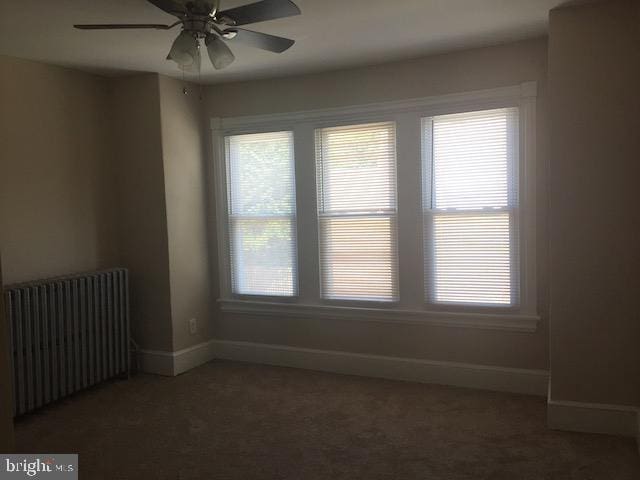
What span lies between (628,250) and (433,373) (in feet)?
5.69

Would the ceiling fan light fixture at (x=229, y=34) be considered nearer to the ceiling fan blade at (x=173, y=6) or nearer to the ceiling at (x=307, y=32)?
the ceiling fan blade at (x=173, y=6)

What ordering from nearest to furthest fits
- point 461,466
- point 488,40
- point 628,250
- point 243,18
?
point 243,18 → point 461,466 → point 628,250 → point 488,40

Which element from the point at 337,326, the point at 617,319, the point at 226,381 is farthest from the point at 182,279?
the point at 617,319

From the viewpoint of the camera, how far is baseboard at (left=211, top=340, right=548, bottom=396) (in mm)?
3949

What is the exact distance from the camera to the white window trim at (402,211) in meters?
3.85

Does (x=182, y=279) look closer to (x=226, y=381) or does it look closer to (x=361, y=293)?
(x=226, y=381)

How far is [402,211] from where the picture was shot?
4.25 m

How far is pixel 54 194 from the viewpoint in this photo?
166 inches

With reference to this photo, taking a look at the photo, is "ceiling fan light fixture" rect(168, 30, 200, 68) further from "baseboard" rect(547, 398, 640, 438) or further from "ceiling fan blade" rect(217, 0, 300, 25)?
"baseboard" rect(547, 398, 640, 438)

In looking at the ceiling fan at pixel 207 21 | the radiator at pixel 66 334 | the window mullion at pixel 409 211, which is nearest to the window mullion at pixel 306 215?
the window mullion at pixel 409 211

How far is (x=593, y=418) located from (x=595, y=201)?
1300 mm

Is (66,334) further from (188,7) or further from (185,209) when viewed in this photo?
(188,7)

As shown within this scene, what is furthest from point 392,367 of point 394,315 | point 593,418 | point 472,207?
point 593,418

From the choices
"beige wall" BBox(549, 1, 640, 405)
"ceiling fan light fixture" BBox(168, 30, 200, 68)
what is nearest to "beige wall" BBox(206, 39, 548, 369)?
"beige wall" BBox(549, 1, 640, 405)
